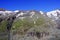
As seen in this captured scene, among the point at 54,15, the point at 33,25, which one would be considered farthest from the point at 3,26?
the point at 54,15

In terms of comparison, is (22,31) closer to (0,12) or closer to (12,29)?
(12,29)

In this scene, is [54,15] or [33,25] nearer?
[33,25]

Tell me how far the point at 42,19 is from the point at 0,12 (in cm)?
582

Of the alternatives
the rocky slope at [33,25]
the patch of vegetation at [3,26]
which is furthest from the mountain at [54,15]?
the patch of vegetation at [3,26]

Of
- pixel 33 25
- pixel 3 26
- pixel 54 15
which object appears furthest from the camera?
pixel 54 15

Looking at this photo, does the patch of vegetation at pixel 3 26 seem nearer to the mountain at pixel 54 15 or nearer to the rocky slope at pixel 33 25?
the rocky slope at pixel 33 25

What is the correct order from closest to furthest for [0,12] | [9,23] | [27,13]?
[9,23], [27,13], [0,12]

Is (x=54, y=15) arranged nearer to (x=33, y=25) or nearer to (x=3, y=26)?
(x=33, y=25)

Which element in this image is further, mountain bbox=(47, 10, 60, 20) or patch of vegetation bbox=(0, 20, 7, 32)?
mountain bbox=(47, 10, 60, 20)

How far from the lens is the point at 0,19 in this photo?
19.9 meters

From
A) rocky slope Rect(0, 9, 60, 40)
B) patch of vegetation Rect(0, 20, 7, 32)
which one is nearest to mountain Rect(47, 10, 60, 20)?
rocky slope Rect(0, 9, 60, 40)

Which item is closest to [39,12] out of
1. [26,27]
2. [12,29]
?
[26,27]

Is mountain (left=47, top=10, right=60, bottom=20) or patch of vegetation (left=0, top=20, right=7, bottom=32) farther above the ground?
mountain (left=47, top=10, right=60, bottom=20)

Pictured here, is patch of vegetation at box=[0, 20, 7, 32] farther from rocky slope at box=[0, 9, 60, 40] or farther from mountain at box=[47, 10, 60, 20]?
mountain at box=[47, 10, 60, 20]
